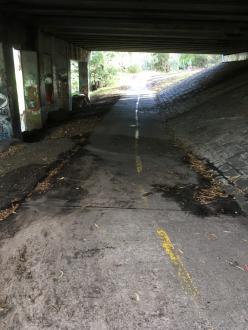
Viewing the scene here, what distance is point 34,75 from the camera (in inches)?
661

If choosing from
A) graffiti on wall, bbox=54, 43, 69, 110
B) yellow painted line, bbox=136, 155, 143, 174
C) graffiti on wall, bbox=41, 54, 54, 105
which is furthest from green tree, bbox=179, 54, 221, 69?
yellow painted line, bbox=136, 155, 143, 174

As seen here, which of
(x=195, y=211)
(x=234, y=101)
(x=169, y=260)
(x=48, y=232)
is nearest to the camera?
(x=169, y=260)

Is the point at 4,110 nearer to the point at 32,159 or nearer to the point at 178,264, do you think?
the point at 32,159

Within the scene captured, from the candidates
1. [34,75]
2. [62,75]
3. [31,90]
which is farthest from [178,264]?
[62,75]

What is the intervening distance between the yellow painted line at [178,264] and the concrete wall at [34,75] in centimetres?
912

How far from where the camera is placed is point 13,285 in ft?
16.4

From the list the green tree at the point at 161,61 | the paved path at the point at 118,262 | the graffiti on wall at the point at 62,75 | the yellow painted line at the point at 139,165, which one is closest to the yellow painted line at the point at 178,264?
the paved path at the point at 118,262

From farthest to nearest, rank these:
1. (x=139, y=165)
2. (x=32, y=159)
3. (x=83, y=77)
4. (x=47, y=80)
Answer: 1. (x=83, y=77)
2. (x=47, y=80)
3. (x=32, y=159)
4. (x=139, y=165)

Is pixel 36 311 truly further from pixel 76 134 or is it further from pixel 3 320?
pixel 76 134

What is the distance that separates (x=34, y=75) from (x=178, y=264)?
1335 cm

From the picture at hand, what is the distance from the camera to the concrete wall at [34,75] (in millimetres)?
13540

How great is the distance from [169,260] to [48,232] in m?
2.16

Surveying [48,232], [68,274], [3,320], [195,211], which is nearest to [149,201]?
[195,211]

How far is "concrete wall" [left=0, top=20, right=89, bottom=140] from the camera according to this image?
13.5 metres
